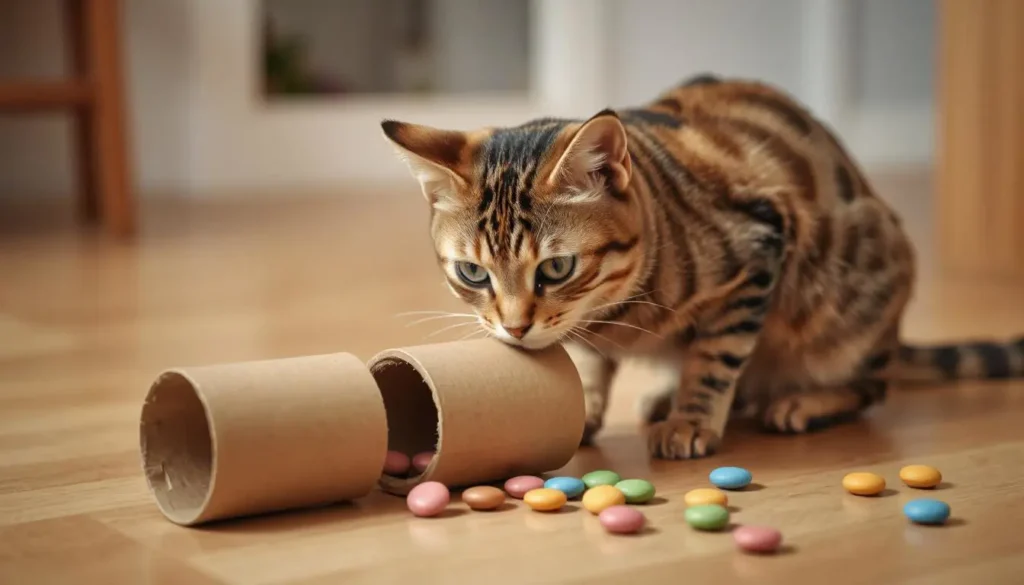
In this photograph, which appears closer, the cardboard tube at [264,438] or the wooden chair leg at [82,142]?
the cardboard tube at [264,438]

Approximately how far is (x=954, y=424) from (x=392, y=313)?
137 centimetres

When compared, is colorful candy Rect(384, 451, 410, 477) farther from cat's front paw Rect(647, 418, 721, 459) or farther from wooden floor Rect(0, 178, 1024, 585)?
cat's front paw Rect(647, 418, 721, 459)

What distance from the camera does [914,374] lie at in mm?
2344

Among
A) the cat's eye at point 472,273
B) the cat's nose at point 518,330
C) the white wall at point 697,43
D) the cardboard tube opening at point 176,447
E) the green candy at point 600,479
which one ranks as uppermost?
the white wall at point 697,43

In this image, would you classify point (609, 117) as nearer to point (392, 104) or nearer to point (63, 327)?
point (63, 327)

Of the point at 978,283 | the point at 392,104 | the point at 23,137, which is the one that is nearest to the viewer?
the point at 978,283

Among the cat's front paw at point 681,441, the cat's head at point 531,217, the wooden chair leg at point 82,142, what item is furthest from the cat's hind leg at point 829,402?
the wooden chair leg at point 82,142

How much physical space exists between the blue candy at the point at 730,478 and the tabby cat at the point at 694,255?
17 cm

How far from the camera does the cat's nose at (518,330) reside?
5.48ft

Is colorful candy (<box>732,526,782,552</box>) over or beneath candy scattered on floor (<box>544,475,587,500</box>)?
over

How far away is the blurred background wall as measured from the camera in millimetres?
5508

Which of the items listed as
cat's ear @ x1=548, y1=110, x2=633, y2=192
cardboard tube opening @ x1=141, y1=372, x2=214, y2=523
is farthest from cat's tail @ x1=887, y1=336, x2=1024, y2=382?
cardboard tube opening @ x1=141, y1=372, x2=214, y2=523

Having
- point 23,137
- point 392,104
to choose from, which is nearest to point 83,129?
point 23,137

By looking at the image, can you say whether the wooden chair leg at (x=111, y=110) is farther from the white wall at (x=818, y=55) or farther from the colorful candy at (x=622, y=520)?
the colorful candy at (x=622, y=520)
